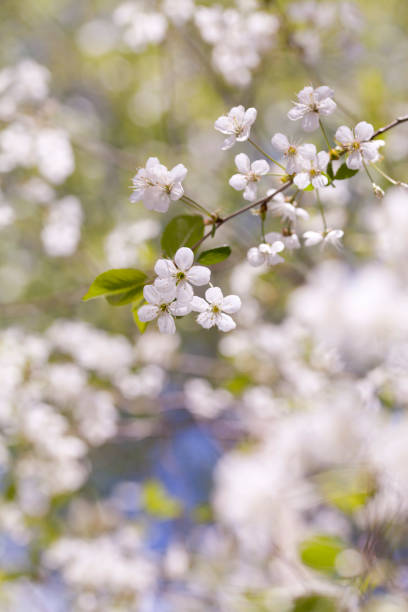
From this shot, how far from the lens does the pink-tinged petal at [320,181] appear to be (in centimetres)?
50

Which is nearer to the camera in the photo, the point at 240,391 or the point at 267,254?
the point at 267,254

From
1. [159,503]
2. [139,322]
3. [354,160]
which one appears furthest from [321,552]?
[354,160]

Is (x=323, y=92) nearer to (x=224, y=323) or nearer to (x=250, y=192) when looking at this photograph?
(x=250, y=192)

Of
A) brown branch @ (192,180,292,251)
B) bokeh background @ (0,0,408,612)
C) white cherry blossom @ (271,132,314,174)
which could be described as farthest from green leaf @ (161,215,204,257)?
bokeh background @ (0,0,408,612)

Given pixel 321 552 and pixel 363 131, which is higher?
pixel 363 131

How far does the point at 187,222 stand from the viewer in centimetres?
58

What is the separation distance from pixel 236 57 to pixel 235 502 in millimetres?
1135

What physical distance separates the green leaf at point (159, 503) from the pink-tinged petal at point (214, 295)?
0.99 metres

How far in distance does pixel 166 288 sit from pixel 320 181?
18 cm

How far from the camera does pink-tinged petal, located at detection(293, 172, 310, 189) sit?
0.50 metres

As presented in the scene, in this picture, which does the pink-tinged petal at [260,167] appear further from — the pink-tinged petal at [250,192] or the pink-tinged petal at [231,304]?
the pink-tinged petal at [231,304]

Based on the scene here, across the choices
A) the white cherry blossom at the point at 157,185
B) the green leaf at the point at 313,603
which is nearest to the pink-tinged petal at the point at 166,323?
the white cherry blossom at the point at 157,185

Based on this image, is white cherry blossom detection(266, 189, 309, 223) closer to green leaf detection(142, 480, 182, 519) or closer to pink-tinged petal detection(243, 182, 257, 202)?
pink-tinged petal detection(243, 182, 257, 202)

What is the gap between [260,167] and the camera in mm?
542
